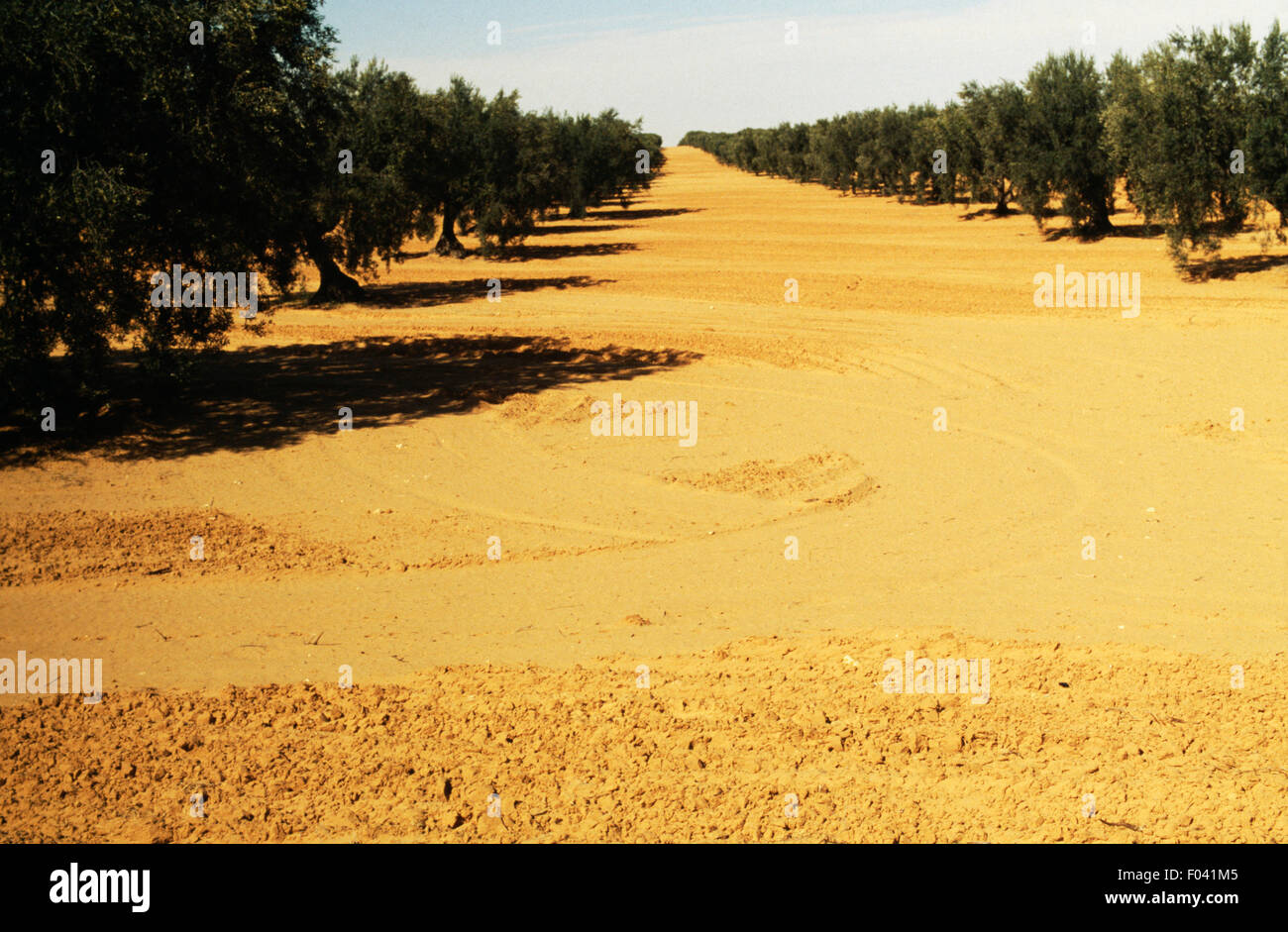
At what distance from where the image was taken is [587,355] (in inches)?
771

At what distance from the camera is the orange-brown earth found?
5824 mm

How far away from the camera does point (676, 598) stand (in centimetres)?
879

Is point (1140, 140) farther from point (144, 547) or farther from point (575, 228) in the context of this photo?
point (575, 228)

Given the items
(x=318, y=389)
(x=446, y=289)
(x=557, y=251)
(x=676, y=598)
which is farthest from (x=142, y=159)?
(x=557, y=251)

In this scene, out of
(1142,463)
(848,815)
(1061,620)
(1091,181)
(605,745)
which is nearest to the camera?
(848,815)

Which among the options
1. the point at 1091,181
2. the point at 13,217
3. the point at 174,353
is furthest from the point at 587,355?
the point at 1091,181

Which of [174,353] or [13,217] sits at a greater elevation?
[13,217]

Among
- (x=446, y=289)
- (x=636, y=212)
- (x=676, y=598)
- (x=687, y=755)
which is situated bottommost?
(x=687, y=755)

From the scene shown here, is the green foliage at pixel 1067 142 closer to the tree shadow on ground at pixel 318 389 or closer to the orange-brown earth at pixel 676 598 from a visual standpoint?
the orange-brown earth at pixel 676 598

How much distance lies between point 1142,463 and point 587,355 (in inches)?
413

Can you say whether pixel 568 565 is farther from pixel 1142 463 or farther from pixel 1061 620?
pixel 1142 463

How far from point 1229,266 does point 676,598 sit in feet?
76.8

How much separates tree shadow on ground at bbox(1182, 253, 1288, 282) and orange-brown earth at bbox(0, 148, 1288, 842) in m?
7.08

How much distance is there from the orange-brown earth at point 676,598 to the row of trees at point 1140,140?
6.59 metres
